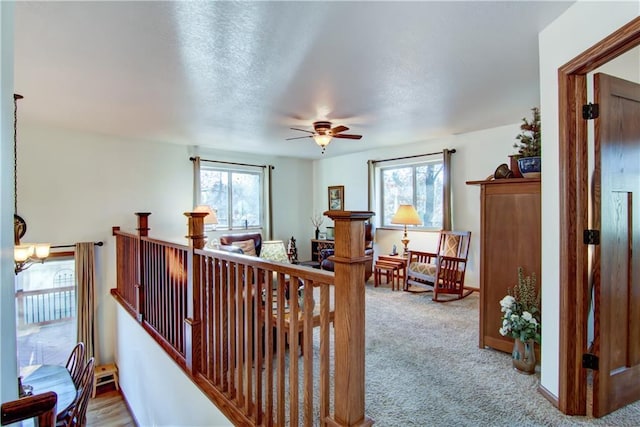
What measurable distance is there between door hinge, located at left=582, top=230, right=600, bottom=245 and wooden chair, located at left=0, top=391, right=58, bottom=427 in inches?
91.8

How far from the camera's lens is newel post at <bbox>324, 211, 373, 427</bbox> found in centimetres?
121

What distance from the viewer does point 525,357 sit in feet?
7.56

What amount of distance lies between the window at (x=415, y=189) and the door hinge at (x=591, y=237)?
3475 mm

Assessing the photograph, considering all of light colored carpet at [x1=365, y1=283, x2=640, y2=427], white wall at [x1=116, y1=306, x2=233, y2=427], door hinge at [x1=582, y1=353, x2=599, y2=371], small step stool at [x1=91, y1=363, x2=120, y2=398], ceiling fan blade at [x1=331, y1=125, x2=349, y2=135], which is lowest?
small step stool at [x1=91, y1=363, x2=120, y2=398]

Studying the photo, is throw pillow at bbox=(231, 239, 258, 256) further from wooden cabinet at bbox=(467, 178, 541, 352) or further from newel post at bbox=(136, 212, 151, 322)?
wooden cabinet at bbox=(467, 178, 541, 352)

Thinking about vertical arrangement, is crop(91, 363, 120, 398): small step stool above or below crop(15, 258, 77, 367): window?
below

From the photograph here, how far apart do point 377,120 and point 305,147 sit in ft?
6.45

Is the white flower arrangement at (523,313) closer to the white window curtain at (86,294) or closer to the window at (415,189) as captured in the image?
the window at (415,189)

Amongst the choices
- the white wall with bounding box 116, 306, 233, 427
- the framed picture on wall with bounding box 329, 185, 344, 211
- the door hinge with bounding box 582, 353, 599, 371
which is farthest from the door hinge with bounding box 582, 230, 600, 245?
the framed picture on wall with bounding box 329, 185, 344, 211

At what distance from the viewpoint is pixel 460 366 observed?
2.45m

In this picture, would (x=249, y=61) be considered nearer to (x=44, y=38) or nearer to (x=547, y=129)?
(x=44, y=38)

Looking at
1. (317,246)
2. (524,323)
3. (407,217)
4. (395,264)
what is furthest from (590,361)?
(317,246)

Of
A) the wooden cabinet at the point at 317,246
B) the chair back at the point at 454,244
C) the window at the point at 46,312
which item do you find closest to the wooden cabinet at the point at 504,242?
the chair back at the point at 454,244

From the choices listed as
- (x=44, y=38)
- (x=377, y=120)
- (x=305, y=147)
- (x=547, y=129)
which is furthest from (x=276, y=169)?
(x=547, y=129)
